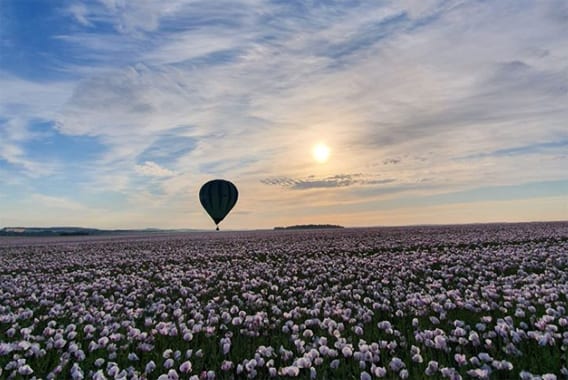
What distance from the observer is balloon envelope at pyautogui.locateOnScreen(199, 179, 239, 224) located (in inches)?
1676

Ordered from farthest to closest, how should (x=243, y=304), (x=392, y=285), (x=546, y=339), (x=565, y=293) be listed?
1. (x=392, y=285)
2. (x=243, y=304)
3. (x=565, y=293)
4. (x=546, y=339)

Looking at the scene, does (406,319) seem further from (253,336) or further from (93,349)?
(93,349)

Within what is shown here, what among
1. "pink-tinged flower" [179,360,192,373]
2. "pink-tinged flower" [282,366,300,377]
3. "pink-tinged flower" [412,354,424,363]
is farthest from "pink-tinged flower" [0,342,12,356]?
"pink-tinged flower" [412,354,424,363]

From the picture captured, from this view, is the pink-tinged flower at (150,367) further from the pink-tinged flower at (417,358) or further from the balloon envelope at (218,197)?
the balloon envelope at (218,197)

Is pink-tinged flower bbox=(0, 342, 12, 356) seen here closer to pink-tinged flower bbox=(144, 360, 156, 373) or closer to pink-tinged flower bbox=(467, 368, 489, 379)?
pink-tinged flower bbox=(144, 360, 156, 373)

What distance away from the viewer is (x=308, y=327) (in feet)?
21.0

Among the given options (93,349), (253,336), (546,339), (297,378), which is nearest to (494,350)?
(546,339)

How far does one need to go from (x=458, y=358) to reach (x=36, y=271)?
15.7 m

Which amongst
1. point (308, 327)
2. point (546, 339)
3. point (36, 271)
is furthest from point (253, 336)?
point (36, 271)

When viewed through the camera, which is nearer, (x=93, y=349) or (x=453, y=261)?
(x=93, y=349)

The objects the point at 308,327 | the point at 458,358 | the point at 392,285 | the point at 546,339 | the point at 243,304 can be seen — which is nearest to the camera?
the point at 458,358

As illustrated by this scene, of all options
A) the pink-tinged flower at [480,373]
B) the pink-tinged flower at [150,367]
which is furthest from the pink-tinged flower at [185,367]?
the pink-tinged flower at [480,373]

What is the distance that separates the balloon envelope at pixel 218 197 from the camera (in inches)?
1676

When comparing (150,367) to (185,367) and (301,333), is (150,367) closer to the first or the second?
(185,367)
